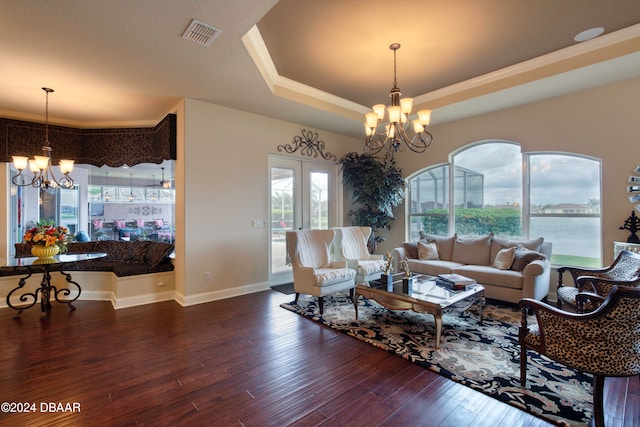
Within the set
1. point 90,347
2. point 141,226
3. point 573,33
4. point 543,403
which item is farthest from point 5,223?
point 573,33

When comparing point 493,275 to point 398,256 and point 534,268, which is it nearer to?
point 534,268

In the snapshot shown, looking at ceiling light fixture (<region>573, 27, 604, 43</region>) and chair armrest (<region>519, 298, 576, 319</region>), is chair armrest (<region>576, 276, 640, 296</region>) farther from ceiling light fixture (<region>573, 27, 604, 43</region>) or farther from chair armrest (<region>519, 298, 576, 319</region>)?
ceiling light fixture (<region>573, 27, 604, 43</region>)

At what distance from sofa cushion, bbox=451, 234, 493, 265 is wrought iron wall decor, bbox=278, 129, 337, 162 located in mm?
2928

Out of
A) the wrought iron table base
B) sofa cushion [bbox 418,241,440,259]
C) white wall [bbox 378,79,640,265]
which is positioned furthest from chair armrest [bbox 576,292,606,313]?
the wrought iron table base

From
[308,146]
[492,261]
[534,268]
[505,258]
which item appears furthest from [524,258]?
[308,146]

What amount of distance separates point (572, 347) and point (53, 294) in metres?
6.28

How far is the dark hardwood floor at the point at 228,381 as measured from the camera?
1.91m

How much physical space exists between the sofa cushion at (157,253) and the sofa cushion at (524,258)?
16.5ft

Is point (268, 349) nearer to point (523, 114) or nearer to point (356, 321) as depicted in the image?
point (356, 321)

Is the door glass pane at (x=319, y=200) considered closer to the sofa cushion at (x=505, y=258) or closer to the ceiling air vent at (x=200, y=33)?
the sofa cushion at (x=505, y=258)

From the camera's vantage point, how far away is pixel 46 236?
12.6ft

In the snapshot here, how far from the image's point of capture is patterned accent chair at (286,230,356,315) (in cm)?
376

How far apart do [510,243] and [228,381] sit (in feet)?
13.9

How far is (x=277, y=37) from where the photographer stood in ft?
10.3
